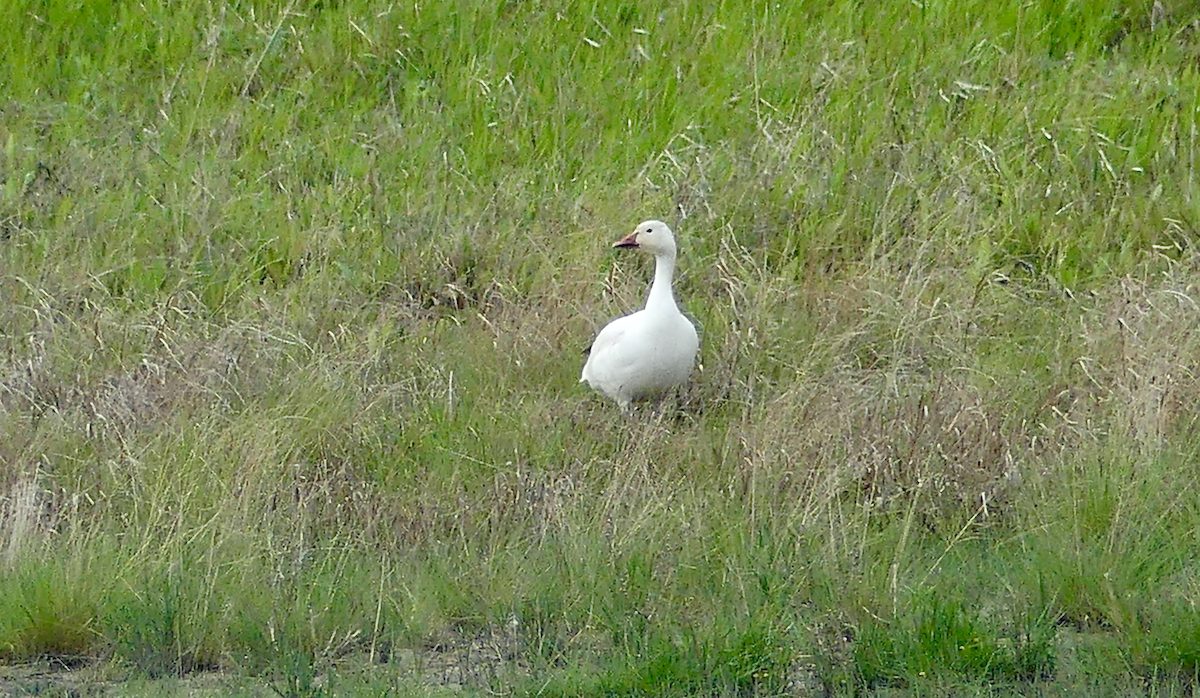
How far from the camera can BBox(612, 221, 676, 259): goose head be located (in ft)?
24.5

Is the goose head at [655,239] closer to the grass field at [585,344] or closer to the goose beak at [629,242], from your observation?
the goose beak at [629,242]

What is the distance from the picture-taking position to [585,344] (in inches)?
312

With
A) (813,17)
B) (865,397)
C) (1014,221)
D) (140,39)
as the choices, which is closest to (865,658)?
(865,397)

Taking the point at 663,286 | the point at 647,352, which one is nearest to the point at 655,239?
the point at 663,286

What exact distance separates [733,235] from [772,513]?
3388mm

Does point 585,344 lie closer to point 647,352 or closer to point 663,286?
point 663,286

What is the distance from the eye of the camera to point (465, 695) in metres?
4.49

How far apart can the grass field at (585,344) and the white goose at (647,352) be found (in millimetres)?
167

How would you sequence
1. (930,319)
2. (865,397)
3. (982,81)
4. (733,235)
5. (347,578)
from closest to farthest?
1. (347,578)
2. (865,397)
3. (930,319)
4. (733,235)
5. (982,81)

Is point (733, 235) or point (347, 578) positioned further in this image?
point (733, 235)

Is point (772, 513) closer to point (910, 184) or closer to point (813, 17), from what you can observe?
point (910, 184)

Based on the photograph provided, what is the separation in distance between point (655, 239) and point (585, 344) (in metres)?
0.74

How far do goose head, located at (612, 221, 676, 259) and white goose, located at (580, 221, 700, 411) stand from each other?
13 centimetres

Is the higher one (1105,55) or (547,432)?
(1105,55)
